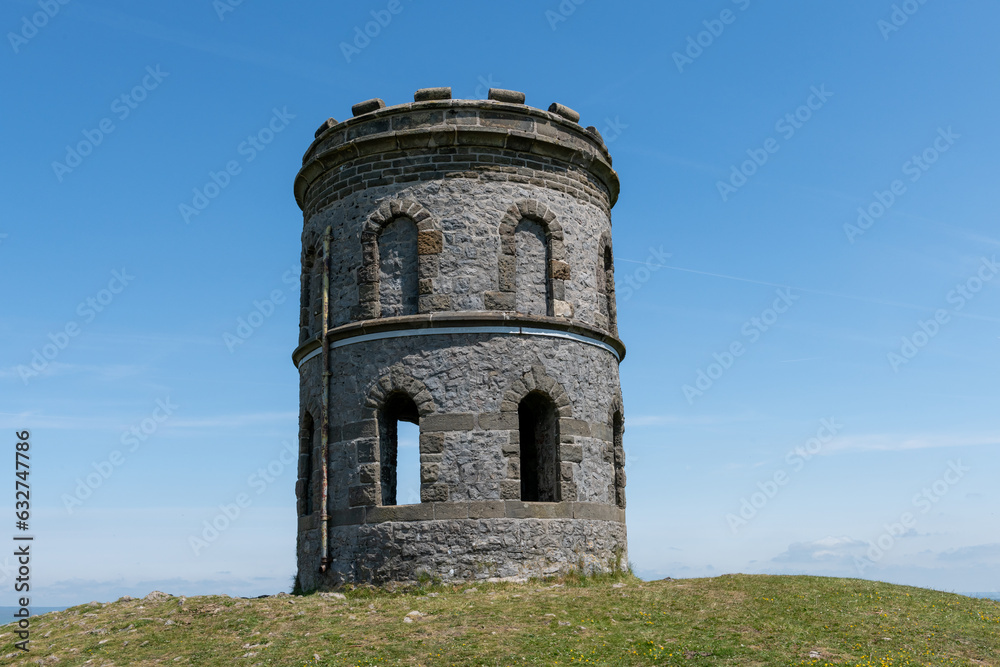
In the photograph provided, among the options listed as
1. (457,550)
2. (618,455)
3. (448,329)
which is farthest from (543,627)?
(618,455)

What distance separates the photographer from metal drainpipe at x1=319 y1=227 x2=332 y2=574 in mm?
16078

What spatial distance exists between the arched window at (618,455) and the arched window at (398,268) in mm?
4632

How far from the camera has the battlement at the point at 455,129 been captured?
55.2 ft

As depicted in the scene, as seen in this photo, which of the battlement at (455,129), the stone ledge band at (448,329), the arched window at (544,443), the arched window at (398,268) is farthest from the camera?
the battlement at (455,129)

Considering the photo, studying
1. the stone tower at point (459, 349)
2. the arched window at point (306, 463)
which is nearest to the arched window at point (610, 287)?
the stone tower at point (459, 349)

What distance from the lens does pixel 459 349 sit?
15977 millimetres

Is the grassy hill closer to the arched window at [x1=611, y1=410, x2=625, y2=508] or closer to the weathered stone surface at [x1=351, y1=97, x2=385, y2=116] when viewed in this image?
the arched window at [x1=611, y1=410, x2=625, y2=508]

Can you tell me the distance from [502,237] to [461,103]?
2.58m

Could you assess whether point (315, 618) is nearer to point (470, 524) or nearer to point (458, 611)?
point (458, 611)

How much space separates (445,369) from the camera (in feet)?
52.1

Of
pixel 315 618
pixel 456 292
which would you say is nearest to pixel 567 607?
pixel 315 618

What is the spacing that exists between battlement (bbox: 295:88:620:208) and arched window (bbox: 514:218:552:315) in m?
1.47

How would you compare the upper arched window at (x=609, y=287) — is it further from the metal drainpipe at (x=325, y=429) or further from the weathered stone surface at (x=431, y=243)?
the metal drainpipe at (x=325, y=429)

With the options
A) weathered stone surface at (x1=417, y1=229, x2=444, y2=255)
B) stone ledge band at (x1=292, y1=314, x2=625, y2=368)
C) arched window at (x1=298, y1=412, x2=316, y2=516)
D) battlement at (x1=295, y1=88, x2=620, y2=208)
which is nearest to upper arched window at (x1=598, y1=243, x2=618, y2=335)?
stone ledge band at (x1=292, y1=314, x2=625, y2=368)
